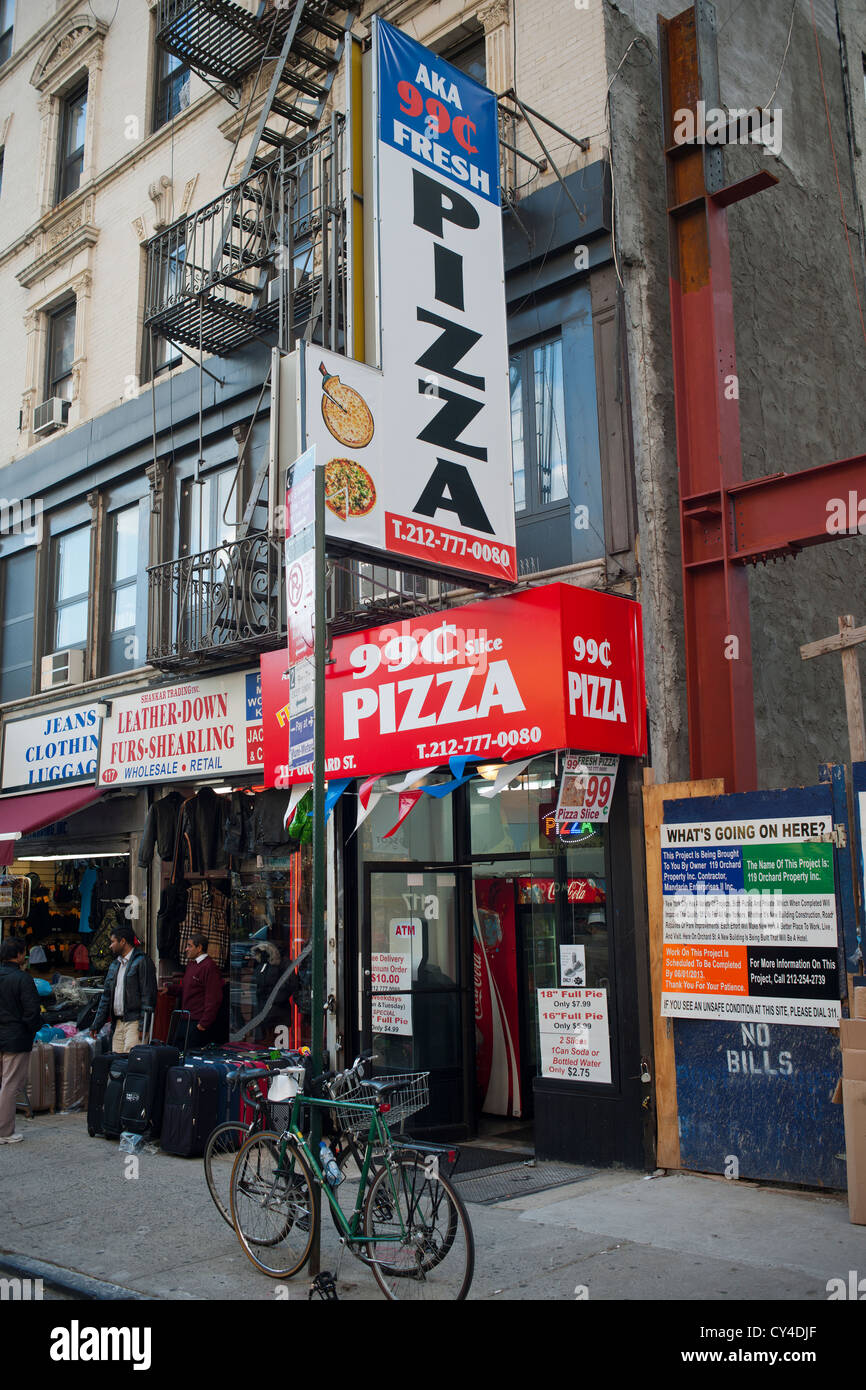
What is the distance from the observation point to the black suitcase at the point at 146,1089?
396 inches

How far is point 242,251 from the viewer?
507 inches

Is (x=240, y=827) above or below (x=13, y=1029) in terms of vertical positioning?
above

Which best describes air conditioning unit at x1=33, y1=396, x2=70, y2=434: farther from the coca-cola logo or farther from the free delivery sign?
the coca-cola logo

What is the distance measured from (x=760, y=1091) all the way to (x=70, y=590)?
12062mm

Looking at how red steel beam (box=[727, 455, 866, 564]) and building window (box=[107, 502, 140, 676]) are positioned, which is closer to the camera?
red steel beam (box=[727, 455, 866, 564])

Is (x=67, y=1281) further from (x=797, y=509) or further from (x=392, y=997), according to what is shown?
(x=797, y=509)

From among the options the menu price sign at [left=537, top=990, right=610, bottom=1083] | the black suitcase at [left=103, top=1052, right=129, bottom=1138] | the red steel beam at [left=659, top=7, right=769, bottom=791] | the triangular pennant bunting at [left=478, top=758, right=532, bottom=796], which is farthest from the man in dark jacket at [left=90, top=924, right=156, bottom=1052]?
the red steel beam at [left=659, top=7, right=769, bottom=791]

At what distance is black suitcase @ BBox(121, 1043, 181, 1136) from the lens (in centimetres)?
1006

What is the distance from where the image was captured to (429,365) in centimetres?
876

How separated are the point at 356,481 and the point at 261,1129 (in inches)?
170

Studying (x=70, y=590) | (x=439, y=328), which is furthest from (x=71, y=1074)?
(x=439, y=328)

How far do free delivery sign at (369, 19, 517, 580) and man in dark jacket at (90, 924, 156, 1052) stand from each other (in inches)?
223
